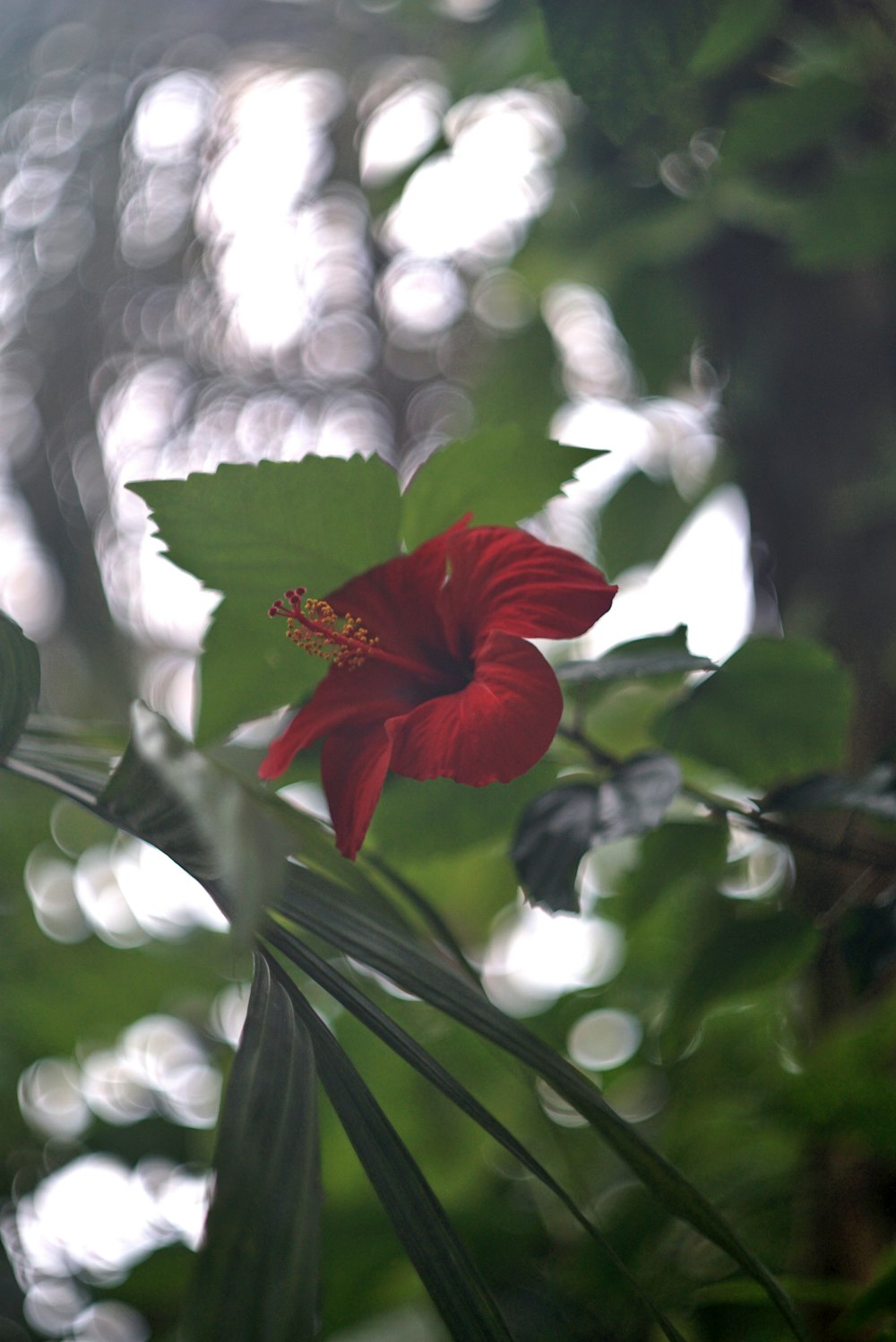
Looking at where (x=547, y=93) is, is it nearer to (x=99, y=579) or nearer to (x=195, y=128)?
(x=195, y=128)

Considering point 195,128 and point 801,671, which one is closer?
point 801,671

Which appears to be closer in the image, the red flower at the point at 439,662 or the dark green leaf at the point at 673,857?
the red flower at the point at 439,662

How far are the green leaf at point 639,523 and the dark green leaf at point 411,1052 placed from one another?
1.58 ft

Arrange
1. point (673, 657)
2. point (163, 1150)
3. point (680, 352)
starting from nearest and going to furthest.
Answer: point (673, 657)
point (163, 1150)
point (680, 352)

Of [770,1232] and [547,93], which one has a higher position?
[547,93]

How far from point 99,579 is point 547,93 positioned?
2.34ft

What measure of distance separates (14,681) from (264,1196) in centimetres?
15

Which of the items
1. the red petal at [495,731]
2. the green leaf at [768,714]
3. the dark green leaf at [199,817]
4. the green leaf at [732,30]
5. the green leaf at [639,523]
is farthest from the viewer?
the green leaf at [639,523]

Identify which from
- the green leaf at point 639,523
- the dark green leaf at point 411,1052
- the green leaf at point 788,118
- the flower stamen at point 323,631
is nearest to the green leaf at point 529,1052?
the dark green leaf at point 411,1052

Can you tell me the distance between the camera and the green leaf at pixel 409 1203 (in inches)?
8.9

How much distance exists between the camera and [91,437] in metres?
1.21

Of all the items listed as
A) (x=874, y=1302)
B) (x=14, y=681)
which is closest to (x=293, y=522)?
(x=14, y=681)

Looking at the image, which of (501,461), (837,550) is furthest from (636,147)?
(837,550)

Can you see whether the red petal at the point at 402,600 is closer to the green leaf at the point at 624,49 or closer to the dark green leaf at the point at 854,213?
the green leaf at the point at 624,49
